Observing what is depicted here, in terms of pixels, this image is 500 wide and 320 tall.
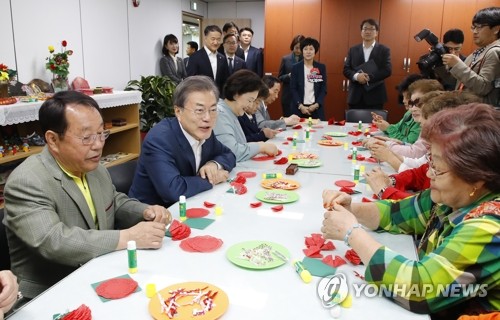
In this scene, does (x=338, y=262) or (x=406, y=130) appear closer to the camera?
(x=338, y=262)

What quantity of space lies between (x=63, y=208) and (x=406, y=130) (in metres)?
3.01

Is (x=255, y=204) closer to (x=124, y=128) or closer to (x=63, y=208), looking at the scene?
(x=63, y=208)

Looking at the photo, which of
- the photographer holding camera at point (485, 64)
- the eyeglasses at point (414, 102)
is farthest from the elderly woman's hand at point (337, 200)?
the photographer holding camera at point (485, 64)

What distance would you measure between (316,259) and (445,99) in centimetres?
128

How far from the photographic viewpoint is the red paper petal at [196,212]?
1.85m

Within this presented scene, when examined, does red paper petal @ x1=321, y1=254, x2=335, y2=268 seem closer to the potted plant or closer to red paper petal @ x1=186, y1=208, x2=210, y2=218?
red paper petal @ x1=186, y1=208, x2=210, y2=218

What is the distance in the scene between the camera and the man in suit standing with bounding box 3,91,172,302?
145 centimetres

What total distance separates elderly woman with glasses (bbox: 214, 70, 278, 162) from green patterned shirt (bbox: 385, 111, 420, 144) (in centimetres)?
121

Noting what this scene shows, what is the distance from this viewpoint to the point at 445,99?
7.12ft

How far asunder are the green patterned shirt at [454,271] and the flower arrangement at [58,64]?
13.8ft

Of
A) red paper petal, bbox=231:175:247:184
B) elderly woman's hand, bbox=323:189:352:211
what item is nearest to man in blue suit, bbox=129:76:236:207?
red paper petal, bbox=231:175:247:184

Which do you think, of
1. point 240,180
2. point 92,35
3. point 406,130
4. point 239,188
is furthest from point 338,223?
point 92,35

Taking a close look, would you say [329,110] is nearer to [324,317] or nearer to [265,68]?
[265,68]

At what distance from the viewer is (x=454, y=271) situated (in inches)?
43.2
